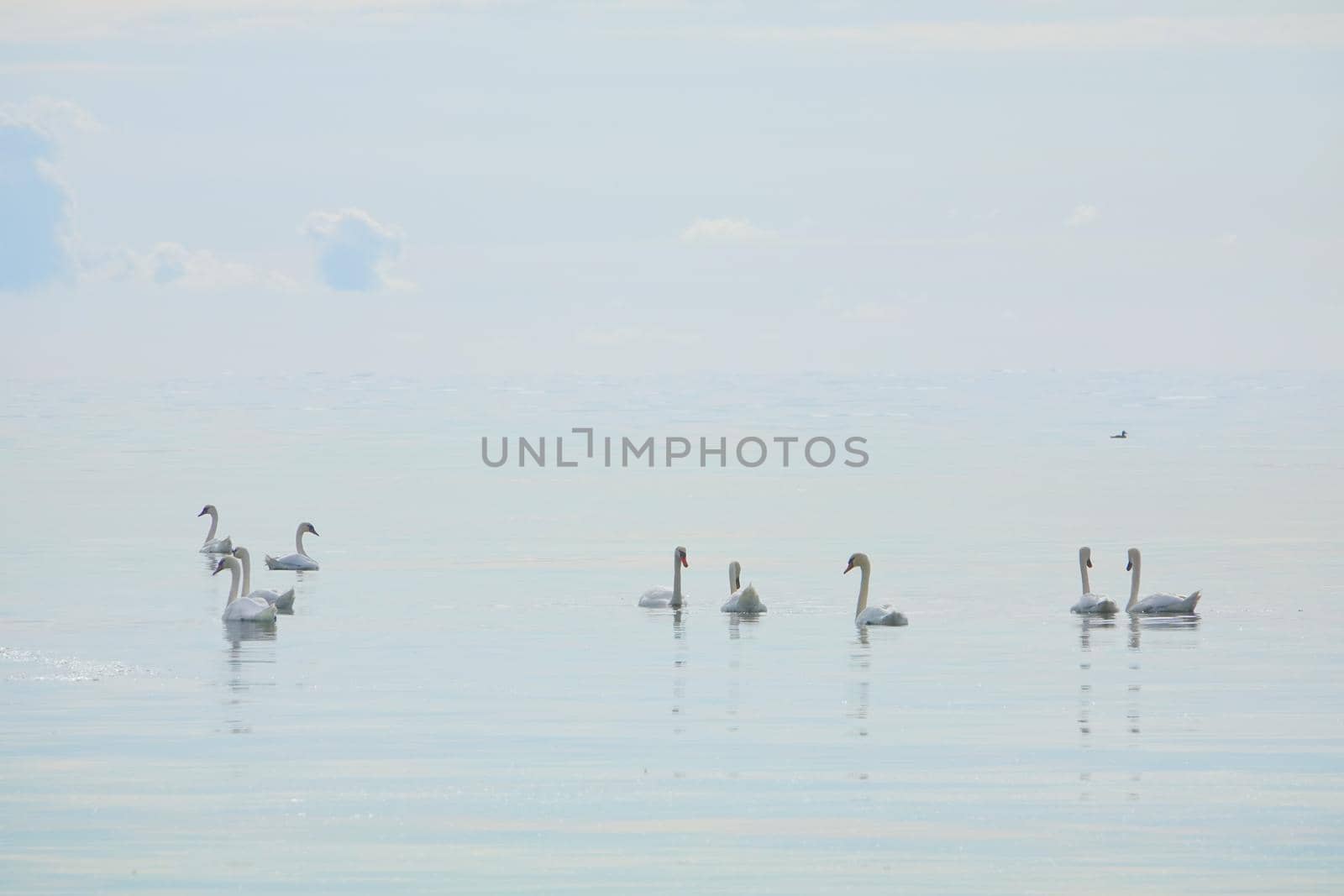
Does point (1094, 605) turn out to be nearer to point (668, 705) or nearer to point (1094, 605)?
point (1094, 605)

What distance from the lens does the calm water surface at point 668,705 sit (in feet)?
52.3

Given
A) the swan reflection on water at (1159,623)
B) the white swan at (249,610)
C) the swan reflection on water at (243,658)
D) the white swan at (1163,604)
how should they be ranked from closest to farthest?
the swan reflection on water at (243,658) → the white swan at (249,610) → the swan reflection on water at (1159,623) → the white swan at (1163,604)

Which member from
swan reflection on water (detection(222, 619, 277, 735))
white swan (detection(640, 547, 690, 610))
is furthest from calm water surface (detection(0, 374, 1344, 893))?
white swan (detection(640, 547, 690, 610))

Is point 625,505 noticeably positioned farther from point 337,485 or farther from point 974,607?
point 974,607

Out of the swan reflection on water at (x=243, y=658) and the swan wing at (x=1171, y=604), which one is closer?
the swan reflection on water at (x=243, y=658)

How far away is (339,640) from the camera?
2755 centimetres

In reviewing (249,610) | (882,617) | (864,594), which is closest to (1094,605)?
(864,594)

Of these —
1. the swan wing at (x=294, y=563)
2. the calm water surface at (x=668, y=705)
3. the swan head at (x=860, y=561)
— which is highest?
the swan wing at (x=294, y=563)

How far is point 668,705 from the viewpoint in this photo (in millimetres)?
22391

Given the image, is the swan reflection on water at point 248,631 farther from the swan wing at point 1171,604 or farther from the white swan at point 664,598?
the swan wing at point 1171,604

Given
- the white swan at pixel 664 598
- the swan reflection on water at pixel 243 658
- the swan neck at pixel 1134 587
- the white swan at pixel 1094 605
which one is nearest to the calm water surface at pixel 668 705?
the swan reflection on water at pixel 243 658

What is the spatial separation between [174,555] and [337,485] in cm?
2042

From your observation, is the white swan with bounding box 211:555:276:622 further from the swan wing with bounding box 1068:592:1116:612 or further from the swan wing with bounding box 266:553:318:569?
the swan wing with bounding box 1068:592:1116:612

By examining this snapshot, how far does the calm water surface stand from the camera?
15953mm
